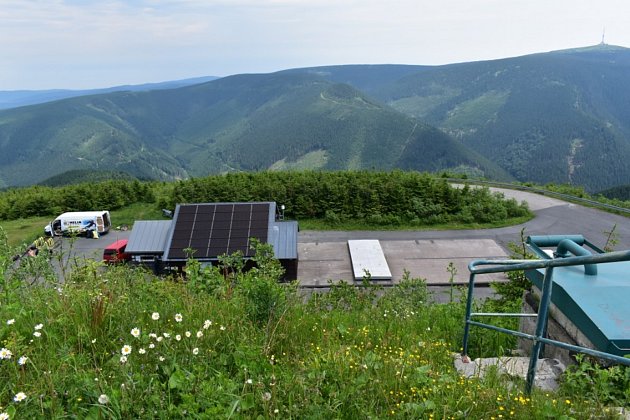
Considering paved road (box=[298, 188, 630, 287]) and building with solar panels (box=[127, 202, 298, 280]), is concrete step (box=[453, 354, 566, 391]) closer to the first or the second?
building with solar panels (box=[127, 202, 298, 280])

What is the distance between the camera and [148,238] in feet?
71.4

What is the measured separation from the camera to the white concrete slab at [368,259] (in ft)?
72.1

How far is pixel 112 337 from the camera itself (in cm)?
400

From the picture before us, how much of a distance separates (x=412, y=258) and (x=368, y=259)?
3.22 meters

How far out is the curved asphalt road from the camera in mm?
28823

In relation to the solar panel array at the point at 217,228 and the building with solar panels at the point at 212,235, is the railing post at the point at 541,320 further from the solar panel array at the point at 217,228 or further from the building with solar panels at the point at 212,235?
the building with solar panels at the point at 212,235

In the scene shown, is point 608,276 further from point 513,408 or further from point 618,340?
point 513,408

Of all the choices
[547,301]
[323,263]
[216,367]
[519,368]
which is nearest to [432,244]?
[323,263]

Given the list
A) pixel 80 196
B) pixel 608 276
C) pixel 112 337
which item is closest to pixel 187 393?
pixel 112 337

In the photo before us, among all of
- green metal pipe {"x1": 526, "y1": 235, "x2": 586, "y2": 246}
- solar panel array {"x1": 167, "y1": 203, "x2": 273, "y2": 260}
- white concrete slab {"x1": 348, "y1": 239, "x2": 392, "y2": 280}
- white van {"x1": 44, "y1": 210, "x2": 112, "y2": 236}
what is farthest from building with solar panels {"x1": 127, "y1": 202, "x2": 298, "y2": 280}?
green metal pipe {"x1": 526, "y1": 235, "x2": 586, "y2": 246}

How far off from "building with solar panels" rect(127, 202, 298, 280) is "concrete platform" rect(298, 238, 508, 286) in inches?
108

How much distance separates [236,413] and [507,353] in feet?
12.7

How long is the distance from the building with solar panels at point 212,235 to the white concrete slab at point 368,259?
397 centimetres

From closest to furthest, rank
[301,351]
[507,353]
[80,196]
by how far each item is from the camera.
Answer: [301,351]
[507,353]
[80,196]
